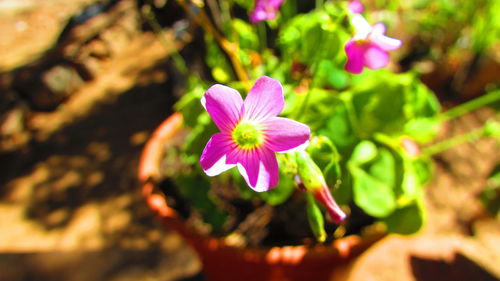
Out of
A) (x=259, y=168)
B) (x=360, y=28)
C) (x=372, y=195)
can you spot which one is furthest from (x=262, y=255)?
(x=360, y=28)

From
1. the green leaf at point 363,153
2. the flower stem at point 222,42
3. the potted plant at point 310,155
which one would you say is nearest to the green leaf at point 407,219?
the potted plant at point 310,155

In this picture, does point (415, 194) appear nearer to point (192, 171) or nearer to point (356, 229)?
point (356, 229)

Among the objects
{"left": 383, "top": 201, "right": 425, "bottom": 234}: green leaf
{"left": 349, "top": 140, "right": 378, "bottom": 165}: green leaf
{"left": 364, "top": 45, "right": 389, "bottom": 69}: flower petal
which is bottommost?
{"left": 383, "top": 201, "right": 425, "bottom": 234}: green leaf

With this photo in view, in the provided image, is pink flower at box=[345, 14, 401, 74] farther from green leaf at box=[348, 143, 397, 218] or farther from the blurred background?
the blurred background

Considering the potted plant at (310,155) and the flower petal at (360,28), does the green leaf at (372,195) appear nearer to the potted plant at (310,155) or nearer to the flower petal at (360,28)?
the potted plant at (310,155)

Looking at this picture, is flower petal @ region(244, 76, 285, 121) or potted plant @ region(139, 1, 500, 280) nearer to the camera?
flower petal @ region(244, 76, 285, 121)

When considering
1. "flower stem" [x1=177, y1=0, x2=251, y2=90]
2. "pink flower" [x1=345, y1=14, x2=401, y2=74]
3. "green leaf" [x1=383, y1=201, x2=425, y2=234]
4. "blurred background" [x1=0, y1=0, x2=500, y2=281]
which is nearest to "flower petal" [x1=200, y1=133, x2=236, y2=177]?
"pink flower" [x1=345, y1=14, x2=401, y2=74]

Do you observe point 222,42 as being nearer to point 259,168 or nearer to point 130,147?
point 259,168

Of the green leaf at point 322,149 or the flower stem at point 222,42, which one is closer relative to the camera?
the green leaf at point 322,149
